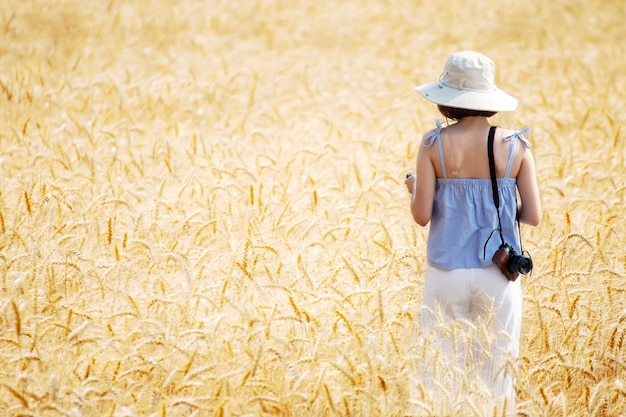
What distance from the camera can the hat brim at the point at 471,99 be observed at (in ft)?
8.49

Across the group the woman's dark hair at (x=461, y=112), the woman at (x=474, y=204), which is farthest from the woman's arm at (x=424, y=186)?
the woman's dark hair at (x=461, y=112)

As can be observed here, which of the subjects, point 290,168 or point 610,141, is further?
point 610,141

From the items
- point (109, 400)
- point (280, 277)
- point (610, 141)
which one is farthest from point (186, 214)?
point (610, 141)

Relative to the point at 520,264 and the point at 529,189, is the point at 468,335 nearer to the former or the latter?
the point at 520,264

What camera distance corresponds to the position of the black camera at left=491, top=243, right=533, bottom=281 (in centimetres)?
258

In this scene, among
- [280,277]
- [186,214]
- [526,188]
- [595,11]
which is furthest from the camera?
[595,11]

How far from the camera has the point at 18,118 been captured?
5688mm

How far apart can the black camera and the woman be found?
0.12 feet

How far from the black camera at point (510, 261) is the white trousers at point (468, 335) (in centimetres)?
7

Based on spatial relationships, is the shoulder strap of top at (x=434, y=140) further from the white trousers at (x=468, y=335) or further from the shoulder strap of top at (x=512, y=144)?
the white trousers at (x=468, y=335)

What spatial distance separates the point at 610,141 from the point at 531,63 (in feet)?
10.0

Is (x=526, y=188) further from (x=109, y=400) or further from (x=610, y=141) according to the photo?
(x=610, y=141)

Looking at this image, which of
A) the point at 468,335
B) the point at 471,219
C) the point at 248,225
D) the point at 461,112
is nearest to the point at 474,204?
the point at 471,219

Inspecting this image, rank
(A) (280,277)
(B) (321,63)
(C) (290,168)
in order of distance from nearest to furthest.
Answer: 1. (A) (280,277)
2. (C) (290,168)
3. (B) (321,63)
